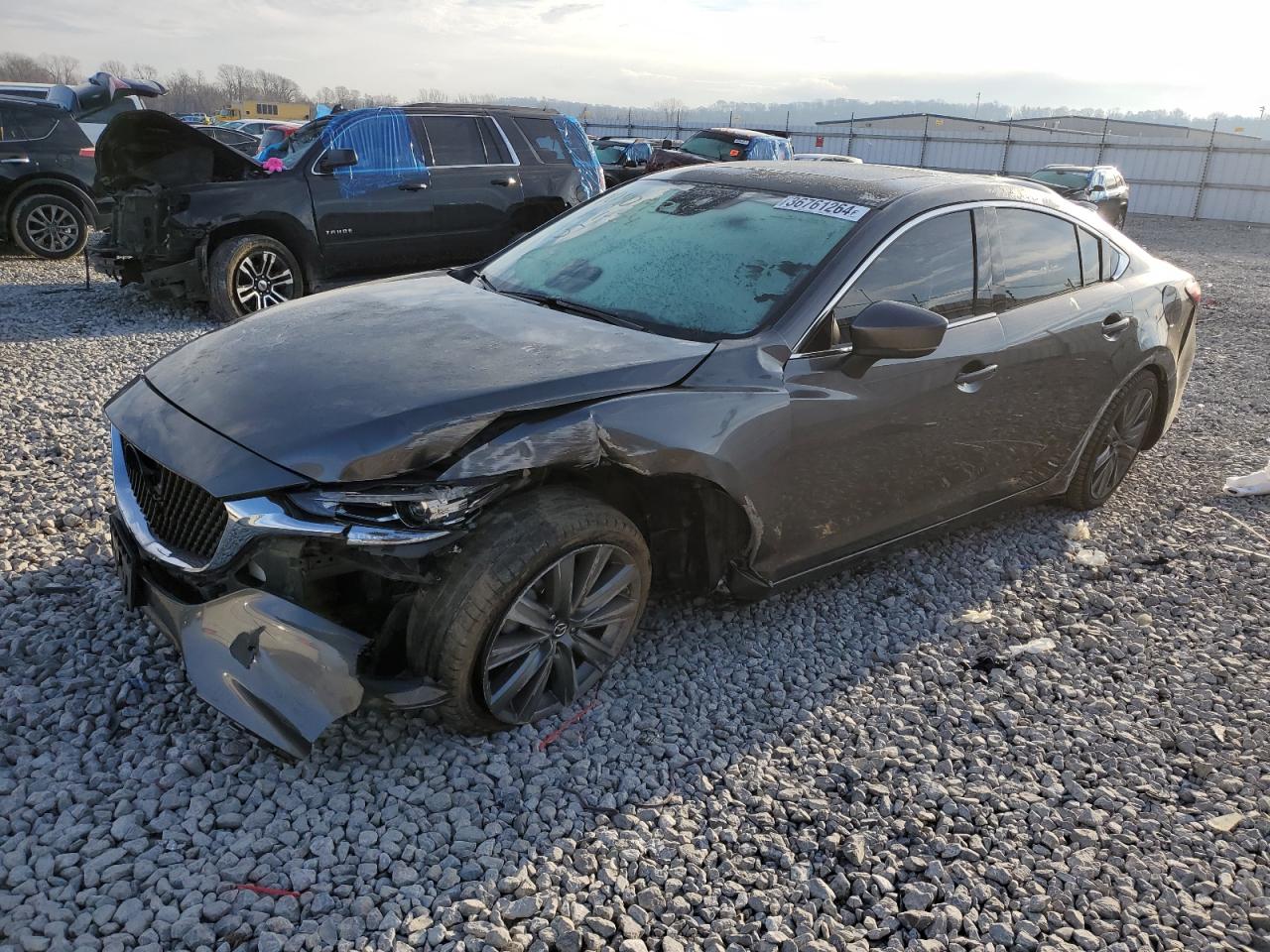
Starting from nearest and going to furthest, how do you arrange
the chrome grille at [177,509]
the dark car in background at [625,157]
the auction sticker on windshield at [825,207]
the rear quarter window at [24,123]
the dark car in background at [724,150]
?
the chrome grille at [177,509]
the auction sticker on windshield at [825,207]
the rear quarter window at [24,123]
the dark car in background at [724,150]
the dark car in background at [625,157]

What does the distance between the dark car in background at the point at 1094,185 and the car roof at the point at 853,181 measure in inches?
664

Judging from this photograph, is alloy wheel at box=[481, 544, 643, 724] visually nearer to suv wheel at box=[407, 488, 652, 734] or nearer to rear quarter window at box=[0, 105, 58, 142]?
suv wheel at box=[407, 488, 652, 734]

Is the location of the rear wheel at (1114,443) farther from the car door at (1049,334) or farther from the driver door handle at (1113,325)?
the driver door handle at (1113,325)

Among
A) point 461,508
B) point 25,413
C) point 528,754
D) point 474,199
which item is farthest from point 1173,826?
point 474,199

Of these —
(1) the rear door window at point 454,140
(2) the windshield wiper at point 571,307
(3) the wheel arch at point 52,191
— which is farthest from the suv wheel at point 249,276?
(2) the windshield wiper at point 571,307

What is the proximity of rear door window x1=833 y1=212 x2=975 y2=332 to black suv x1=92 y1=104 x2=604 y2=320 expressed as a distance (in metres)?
6.00

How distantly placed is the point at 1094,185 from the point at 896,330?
756 inches

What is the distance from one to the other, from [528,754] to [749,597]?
100cm

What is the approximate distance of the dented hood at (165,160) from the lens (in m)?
7.83

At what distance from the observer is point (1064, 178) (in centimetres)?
1983

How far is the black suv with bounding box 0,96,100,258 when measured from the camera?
34.6 ft

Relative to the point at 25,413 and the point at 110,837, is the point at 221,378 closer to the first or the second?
the point at 110,837

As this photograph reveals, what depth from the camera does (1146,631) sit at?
154 inches

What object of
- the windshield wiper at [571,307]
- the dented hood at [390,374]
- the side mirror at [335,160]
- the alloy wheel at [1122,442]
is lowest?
the alloy wheel at [1122,442]
